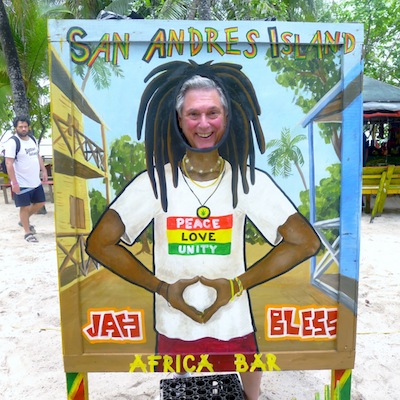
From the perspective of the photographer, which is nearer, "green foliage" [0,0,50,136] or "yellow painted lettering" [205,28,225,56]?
"yellow painted lettering" [205,28,225,56]

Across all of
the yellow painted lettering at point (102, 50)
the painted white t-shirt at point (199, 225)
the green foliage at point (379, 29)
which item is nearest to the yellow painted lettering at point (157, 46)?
the yellow painted lettering at point (102, 50)

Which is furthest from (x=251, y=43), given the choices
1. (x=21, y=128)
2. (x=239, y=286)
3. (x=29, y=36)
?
(x=29, y=36)

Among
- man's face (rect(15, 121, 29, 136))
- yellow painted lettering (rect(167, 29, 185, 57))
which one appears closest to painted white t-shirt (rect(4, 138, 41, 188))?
man's face (rect(15, 121, 29, 136))

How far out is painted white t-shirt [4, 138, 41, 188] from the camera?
582 centimetres

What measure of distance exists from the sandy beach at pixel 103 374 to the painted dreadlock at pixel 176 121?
5.23 feet

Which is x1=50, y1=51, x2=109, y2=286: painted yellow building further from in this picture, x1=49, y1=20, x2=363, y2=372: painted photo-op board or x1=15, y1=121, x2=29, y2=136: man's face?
x1=15, y1=121, x2=29, y2=136: man's face

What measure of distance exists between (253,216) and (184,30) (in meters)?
0.72

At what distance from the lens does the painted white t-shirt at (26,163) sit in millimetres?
5816

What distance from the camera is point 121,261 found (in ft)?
5.36

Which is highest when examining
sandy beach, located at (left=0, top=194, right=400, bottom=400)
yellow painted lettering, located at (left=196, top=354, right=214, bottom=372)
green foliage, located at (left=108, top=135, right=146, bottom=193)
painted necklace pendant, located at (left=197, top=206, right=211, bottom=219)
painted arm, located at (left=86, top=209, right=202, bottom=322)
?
green foliage, located at (left=108, top=135, right=146, bottom=193)

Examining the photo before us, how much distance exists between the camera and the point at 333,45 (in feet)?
4.96

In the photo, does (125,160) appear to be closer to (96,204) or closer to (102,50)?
(96,204)

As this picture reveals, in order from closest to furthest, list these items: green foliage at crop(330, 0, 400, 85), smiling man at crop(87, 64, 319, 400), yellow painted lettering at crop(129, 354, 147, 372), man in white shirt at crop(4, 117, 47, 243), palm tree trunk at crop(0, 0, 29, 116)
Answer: smiling man at crop(87, 64, 319, 400) < yellow painted lettering at crop(129, 354, 147, 372) < man in white shirt at crop(4, 117, 47, 243) < palm tree trunk at crop(0, 0, 29, 116) < green foliage at crop(330, 0, 400, 85)

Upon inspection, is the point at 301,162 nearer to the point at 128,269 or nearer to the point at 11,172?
the point at 128,269
